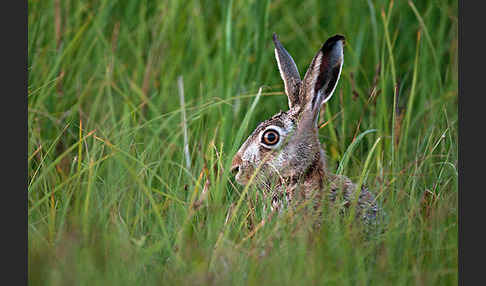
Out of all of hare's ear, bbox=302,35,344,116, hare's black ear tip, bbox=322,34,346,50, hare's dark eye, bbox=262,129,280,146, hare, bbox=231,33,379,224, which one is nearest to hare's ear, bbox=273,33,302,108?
hare, bbox=231,33,379,224

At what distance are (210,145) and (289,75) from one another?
82 centimetres

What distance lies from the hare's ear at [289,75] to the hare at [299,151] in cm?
8

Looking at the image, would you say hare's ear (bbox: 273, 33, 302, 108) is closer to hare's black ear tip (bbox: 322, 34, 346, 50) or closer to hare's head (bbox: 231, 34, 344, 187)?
hare's head (bbox: 231, 34, 344, 187)

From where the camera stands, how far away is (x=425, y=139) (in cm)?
456

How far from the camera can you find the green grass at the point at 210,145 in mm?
3320

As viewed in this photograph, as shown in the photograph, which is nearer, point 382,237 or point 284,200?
point 382,237

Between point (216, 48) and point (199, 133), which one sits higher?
point (216, 48)

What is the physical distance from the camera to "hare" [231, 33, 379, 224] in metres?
4.14

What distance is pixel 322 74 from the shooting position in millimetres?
4293

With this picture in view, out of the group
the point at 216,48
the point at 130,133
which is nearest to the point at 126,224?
the point at 130,133

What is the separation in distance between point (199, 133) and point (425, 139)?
1670 millimetres

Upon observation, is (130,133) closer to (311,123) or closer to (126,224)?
(126,224)

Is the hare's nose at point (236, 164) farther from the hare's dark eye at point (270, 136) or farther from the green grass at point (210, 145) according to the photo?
the hare's dark eye at point (270, 136)

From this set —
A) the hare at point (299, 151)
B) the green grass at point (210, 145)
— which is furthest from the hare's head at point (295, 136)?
the green grass at point (210, 145)
